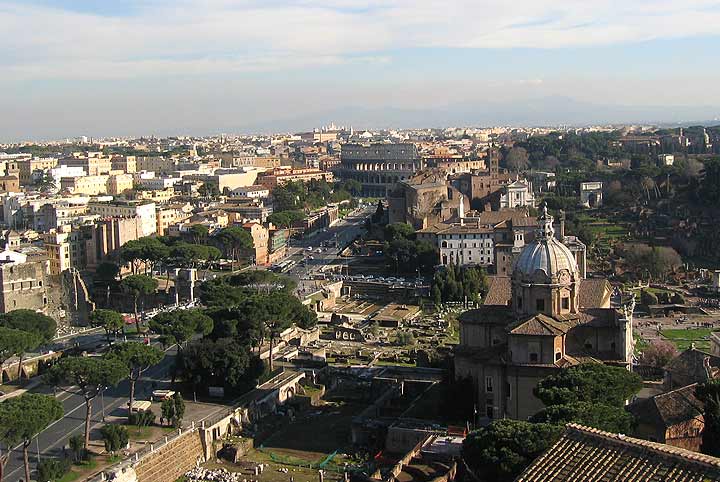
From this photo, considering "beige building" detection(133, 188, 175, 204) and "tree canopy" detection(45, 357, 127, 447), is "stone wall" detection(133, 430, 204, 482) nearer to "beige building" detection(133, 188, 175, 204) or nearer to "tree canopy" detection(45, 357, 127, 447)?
"tree canopy" detection(45, 357, 127, 447)

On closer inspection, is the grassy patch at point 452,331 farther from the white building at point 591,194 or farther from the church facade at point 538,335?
the white building at point 591,194

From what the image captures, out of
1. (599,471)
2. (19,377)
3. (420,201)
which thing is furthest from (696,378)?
(420,201)

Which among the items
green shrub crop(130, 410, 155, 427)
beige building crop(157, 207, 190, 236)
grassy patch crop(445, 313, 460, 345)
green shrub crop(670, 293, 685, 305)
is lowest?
grassy patch crop(445, 313, 460, 345)

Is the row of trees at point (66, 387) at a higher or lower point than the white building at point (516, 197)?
lower

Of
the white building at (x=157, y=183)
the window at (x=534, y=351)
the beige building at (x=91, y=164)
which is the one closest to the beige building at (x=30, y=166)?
the beige building at (x=91, y=164)

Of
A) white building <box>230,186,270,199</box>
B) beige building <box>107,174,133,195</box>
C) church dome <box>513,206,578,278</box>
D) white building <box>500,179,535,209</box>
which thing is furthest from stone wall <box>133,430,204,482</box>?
beige building <box>107,174,133,195</box>

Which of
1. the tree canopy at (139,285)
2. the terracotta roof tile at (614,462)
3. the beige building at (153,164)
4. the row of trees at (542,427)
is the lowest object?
the tree canopy at (139,285)
